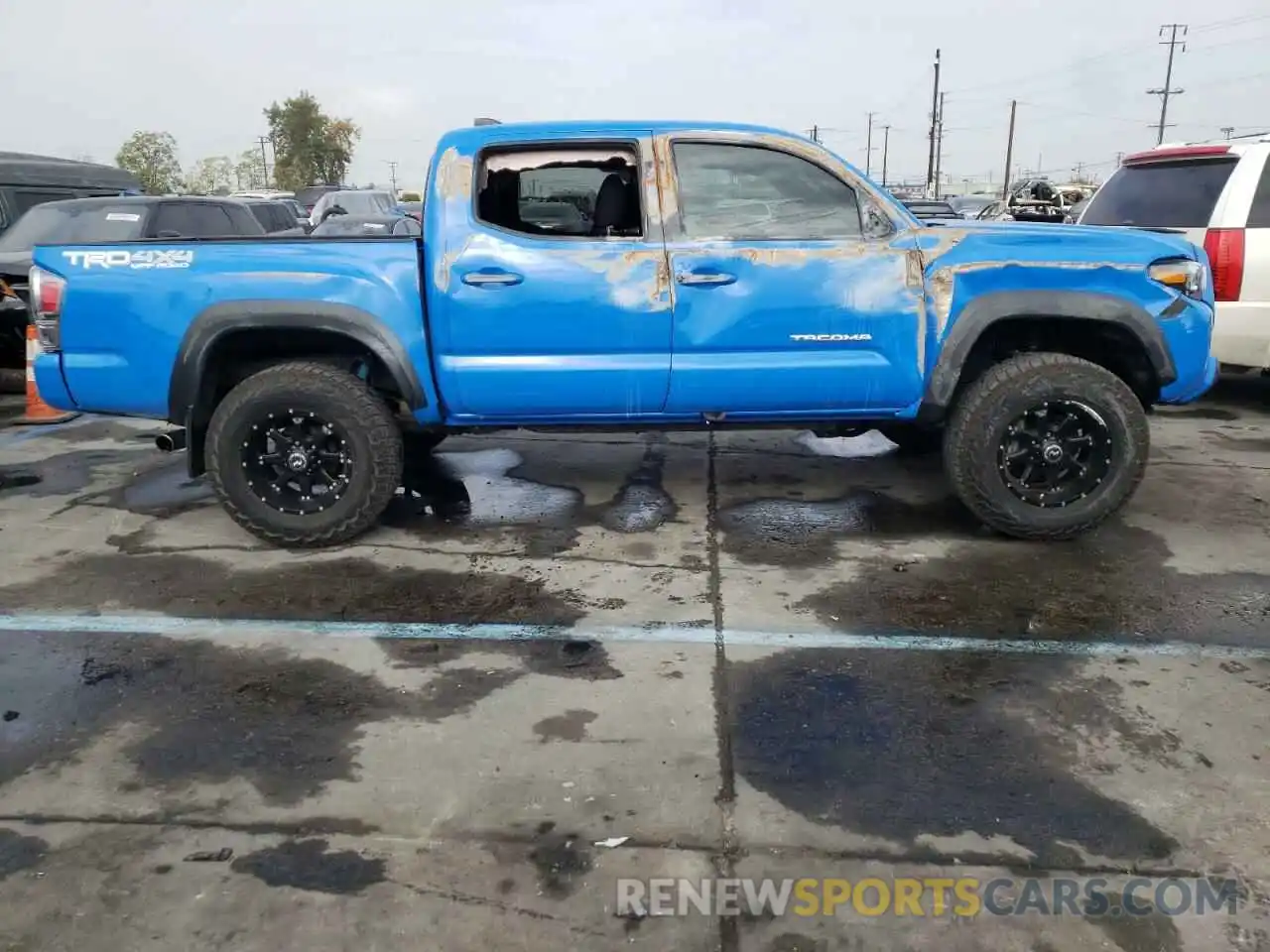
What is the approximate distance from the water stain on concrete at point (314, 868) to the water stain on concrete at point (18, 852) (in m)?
0.52

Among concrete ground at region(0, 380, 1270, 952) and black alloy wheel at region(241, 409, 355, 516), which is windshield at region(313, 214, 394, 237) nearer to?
concrete ground at region(0, 380, 1270, 952)

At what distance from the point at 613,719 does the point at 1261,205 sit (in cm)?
600

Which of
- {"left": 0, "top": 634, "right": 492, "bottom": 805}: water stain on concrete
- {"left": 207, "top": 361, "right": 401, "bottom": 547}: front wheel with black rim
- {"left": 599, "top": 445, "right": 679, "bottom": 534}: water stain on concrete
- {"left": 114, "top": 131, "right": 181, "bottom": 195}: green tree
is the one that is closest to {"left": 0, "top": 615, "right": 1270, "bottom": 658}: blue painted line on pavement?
{"left": 0, "top": 634, "right": 492, "bottom": 805}: water stain on concrete

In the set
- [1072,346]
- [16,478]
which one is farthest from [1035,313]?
[16,478]

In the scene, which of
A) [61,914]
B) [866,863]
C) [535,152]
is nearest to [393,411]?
[535,152]

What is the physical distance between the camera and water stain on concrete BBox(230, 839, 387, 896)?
94.3 inches

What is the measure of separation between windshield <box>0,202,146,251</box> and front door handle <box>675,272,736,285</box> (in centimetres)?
687

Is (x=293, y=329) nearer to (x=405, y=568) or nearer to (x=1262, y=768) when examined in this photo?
(x=405, y=568)

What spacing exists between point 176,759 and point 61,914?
66cm

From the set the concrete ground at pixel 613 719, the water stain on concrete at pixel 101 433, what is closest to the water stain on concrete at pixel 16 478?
the concrete ground at pixel 613 719

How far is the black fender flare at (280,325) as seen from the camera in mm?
4336

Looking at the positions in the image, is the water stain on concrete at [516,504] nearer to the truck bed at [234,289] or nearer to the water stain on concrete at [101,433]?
the truck bed at [234,289]

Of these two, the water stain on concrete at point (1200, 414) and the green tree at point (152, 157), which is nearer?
the water stain on concrete at point (1200, 414)

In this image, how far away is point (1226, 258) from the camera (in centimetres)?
647
